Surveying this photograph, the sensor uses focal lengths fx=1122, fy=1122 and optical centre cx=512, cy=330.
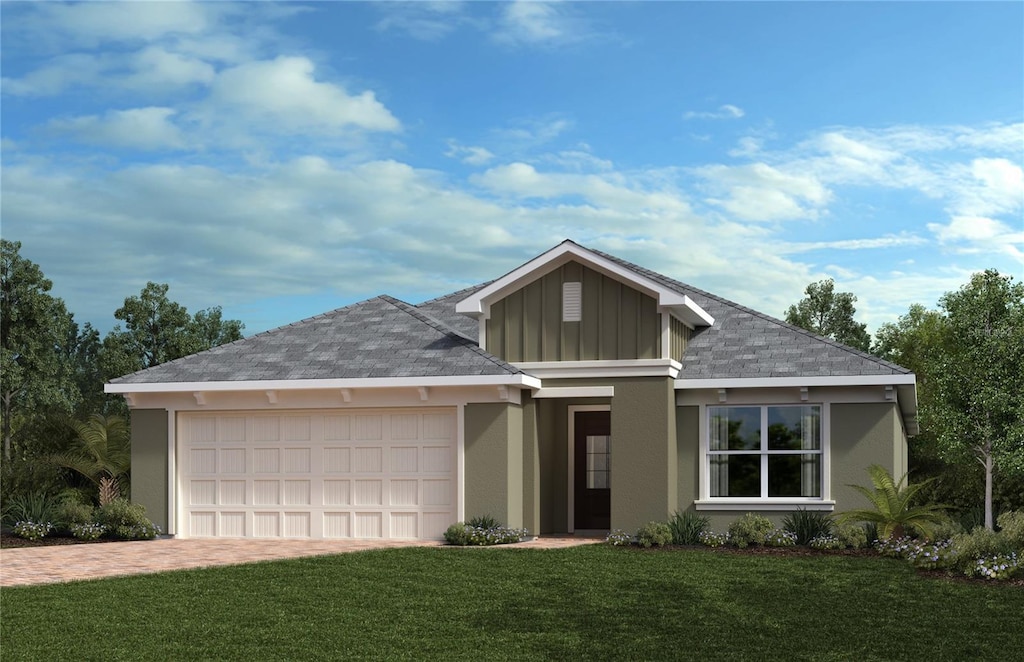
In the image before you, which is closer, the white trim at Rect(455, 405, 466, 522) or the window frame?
the white trim at Rect(455, 405, 466, 522)

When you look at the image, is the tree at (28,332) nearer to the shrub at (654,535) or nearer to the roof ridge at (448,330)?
the roof ridge at (448,330)

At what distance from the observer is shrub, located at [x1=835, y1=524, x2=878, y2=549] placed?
1725cm

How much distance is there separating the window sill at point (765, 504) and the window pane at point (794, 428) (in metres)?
0.92

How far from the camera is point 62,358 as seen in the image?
124 feet

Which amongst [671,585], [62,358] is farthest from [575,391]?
[62,358]

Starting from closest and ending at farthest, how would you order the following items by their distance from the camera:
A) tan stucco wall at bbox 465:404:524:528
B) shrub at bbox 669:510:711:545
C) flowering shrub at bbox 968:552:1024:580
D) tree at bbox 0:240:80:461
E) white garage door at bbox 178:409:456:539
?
flowering shrub at bbox 968:552:1024:580
shrub at bbox 669:510:711:545
tan stucco wall at bbox 465:404:524:528
white garage door at bbox 178:409:456:539
tree at bbox 0:240:80:461

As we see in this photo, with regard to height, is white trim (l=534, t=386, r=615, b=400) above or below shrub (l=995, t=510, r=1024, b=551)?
above

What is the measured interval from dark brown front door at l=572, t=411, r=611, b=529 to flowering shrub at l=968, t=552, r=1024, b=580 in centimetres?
808

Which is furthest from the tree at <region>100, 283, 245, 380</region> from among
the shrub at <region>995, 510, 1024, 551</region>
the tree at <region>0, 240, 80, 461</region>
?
the shrub at <region>995, 510, 1024, 551</region>

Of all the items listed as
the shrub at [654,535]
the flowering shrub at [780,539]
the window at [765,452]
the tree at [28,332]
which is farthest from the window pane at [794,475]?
the tree at [28,332]

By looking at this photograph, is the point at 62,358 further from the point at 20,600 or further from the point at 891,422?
the point at 891,422

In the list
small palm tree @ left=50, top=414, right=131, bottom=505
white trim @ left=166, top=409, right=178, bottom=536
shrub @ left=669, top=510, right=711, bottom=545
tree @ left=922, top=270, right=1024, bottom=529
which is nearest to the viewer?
shrub @ left=669, top=510, right=711, bottom=545

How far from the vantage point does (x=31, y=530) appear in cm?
1984

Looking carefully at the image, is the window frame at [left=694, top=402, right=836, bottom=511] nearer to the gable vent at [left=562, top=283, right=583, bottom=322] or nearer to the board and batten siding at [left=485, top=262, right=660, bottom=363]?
the board and batten siding at [left=485, top=262, right=660, bottom=363]
